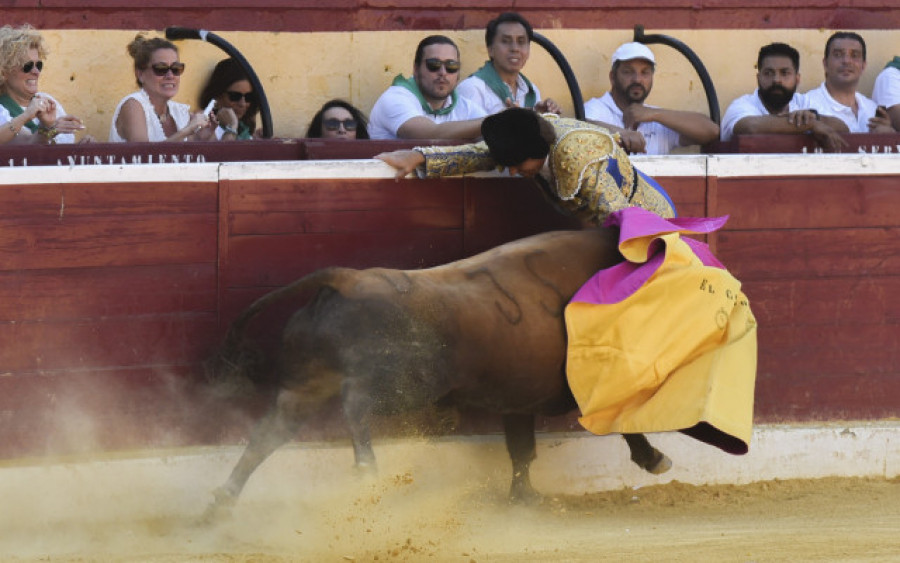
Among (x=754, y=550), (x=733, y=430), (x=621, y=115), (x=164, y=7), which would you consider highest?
(x=164, y=7)

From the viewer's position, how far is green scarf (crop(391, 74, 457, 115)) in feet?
21.6

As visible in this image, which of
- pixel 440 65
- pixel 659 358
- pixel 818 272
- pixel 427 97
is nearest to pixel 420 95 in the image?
pixel 427 97

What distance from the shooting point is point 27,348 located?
17.8 ft

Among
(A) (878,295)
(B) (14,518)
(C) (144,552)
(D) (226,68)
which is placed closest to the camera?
(C) (144,552)

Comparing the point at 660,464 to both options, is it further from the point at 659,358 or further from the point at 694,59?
the point at 694,59

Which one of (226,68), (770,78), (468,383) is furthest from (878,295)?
(226,68)

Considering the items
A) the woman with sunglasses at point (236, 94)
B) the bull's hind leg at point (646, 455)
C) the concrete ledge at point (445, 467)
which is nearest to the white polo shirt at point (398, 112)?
the woman with sunglasses at point (236, 94)

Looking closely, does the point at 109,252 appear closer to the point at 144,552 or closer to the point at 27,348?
the point at 27,348

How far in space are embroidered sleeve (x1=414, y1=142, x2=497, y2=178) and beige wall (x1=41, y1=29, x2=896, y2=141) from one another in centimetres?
163

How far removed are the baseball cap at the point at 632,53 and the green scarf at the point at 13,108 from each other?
101 inches

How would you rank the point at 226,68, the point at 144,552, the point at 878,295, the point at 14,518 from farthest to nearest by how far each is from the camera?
1. the point at 226,68
2. the point at 878,295
3. the point at 14,518
4. the point at 144,552

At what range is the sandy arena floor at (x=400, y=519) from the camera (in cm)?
493

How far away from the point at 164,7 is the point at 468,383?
2.70 meters

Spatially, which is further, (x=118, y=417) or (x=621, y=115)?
(x=621, y=115)
